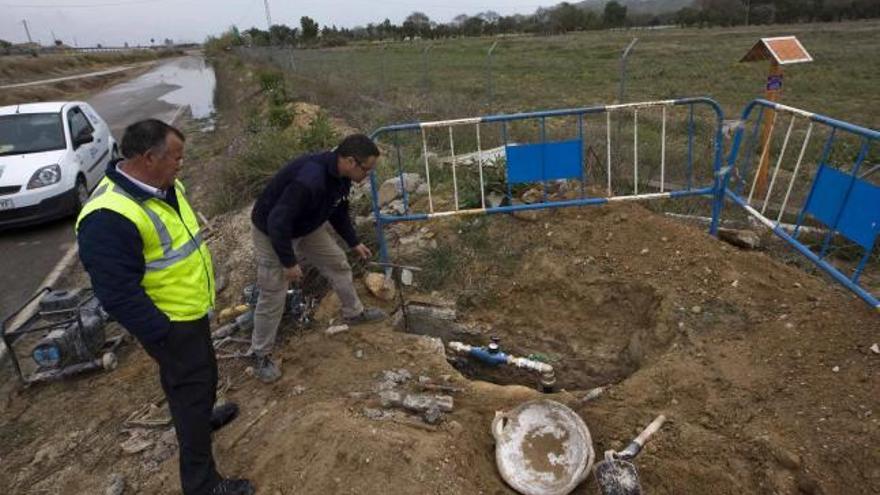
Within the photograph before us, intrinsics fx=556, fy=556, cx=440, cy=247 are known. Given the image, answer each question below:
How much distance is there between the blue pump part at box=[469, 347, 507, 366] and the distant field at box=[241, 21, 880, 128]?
7.51m

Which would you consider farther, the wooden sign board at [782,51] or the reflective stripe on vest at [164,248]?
the wooden sign board at [782,51]

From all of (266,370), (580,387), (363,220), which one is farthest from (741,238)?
(266,370)

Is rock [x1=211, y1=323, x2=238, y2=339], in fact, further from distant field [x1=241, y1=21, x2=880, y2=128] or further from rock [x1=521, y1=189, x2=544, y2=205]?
distant field [x1=241, y1=21, x2=880, y2=128]

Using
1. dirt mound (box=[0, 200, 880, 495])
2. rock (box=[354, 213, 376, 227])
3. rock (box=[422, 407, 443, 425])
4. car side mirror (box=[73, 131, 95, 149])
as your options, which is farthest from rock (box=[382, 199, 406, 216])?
car side mirror (box=[73, 131, 95, 149])

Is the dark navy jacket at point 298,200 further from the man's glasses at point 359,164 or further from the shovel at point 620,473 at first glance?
the shovel at point 620,473

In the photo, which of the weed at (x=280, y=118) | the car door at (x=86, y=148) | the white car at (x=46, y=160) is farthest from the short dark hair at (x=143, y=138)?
the weed at (x=280, y=118)

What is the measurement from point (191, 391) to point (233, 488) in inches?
23.5

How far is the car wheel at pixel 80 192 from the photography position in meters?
7.87

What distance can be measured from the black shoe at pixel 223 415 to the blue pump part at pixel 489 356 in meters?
1.83

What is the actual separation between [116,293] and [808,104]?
14899 mm

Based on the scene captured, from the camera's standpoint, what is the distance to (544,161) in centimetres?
A: 509

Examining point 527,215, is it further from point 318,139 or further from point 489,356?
point 318,139

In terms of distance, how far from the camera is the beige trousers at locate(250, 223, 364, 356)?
3881 millimetres

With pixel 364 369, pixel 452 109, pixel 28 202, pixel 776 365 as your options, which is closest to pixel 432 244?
pixel 364 369
